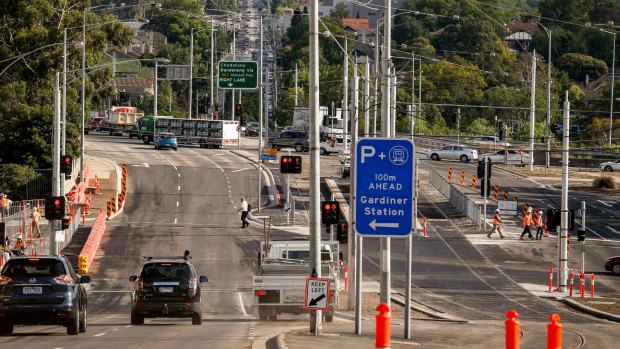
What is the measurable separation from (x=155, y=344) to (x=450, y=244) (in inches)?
1483

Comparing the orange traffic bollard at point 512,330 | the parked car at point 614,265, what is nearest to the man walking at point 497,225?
the parked car at point 614,265

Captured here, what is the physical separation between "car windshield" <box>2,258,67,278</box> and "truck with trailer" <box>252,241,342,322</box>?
8.24 meters

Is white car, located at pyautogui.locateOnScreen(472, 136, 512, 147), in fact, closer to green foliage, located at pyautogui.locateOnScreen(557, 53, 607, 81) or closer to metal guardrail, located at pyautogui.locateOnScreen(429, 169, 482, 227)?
metal guardrail, located at pyautogui.locateOnScreen(429, 169, 482, 227)

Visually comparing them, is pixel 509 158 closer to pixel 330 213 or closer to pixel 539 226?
pixel 539 226

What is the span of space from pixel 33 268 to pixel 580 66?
540 feet

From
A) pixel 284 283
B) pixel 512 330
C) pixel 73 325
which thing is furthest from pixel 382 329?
pixel 284 283

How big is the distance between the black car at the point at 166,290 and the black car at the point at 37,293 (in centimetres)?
381

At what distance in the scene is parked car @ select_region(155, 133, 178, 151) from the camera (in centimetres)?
10331

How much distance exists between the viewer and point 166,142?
10331 cm

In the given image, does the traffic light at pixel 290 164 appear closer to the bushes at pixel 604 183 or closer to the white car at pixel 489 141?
the bushes at pixel 604 183

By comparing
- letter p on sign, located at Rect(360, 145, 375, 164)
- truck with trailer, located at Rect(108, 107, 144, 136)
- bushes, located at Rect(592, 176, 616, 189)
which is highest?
letter p on sign, located at Rect(360, 145, 375, 164)

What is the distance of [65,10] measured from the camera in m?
90.3

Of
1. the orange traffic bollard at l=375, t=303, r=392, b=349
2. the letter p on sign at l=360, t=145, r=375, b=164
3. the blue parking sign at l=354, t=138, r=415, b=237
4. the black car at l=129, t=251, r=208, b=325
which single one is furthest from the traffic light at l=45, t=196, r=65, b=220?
the orange traffic bollard at l=375, t=303, r=392, b=349

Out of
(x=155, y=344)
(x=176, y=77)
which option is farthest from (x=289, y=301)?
(x=176, y=77)
